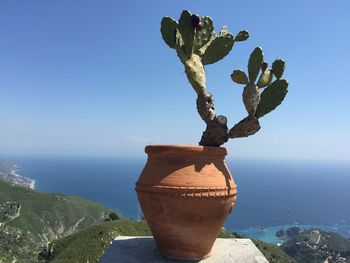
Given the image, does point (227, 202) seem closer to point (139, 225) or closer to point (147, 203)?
point (147, 203)

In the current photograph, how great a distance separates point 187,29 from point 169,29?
0.32m

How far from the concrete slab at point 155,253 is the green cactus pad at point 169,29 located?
8.58ft

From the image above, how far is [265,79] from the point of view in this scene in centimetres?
523

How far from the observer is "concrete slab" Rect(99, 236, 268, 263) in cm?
471

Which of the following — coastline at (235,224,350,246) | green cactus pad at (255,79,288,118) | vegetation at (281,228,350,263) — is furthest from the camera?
coastline at (235,224,350,246)

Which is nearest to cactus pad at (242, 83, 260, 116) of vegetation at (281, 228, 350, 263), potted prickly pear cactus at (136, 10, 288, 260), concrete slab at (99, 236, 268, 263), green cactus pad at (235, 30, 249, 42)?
potted prickly pear cactus at (136, 10, 288, 260)

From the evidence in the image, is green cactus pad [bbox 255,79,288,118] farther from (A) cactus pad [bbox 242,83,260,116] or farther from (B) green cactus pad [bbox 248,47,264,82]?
(B) green cactus pad [bbox 248,47,264,82]

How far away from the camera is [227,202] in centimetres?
456

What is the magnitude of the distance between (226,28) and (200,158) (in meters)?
2.16

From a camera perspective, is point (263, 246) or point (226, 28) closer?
point (226, 28)

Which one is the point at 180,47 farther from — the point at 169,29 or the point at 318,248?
the point at 318,248

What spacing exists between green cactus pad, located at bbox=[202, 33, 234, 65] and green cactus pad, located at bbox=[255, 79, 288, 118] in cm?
74

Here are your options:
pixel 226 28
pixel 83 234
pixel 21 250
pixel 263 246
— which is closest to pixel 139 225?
pixel 83 234

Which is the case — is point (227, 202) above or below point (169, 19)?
below
